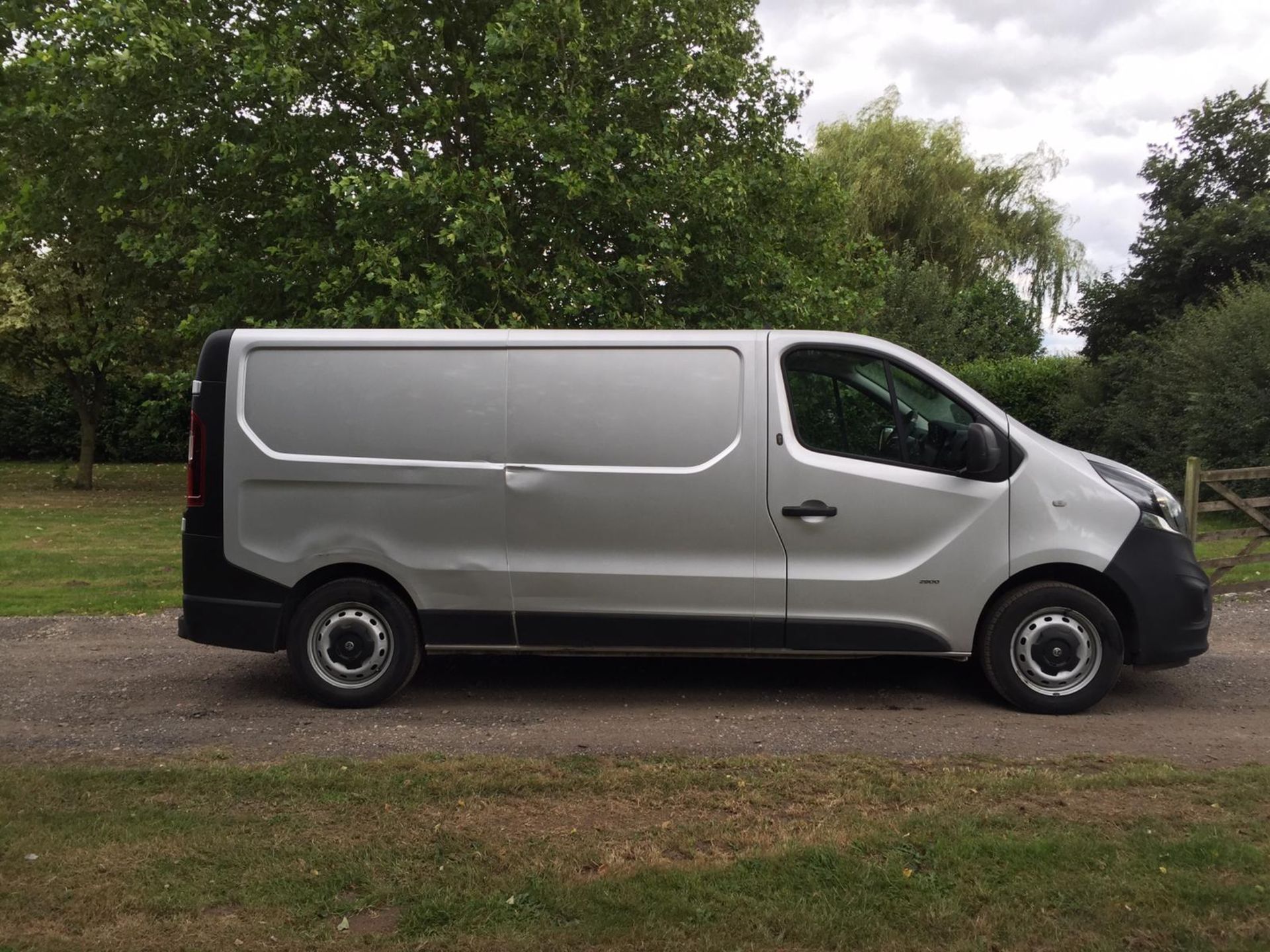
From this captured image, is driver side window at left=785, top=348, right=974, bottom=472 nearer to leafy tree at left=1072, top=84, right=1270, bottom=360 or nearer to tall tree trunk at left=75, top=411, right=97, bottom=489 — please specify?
leafy tree at left=1072, top=84, right=1270, bottom=360

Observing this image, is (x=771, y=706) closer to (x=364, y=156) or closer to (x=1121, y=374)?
(x=364, y=156)

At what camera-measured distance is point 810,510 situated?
20.2 ft

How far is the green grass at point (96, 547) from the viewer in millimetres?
10469

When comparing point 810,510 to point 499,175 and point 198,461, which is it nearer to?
point 198,461

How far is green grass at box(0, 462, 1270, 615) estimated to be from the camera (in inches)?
412

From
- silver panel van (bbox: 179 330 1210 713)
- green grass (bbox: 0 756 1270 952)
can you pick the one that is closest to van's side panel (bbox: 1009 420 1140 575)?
silver panel van (bbox: 179 330 1210 713)

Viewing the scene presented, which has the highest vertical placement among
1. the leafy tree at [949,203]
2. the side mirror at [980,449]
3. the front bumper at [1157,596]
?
the leafy tree at [949,203]

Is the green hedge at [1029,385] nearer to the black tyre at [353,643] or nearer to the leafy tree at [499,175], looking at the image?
the leafy tree at [499,175]

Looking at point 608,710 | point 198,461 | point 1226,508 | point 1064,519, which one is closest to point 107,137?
point 198,461

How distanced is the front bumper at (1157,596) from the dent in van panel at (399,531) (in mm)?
3482

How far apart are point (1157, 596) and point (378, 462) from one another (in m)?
4.42

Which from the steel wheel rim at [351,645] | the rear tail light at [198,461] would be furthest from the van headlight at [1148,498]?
the rear tail light at [198,461]

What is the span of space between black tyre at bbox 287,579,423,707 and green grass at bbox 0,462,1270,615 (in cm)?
413

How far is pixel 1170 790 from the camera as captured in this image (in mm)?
4637
